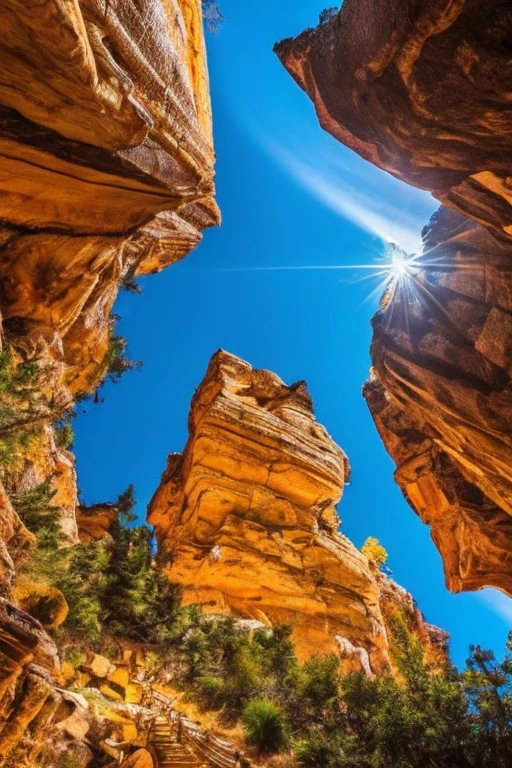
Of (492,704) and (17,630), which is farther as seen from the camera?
(492,704)

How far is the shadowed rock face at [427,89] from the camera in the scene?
304 inches

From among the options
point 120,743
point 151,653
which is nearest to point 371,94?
point 120,743

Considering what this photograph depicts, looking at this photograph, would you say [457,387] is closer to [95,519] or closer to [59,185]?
[59,185]

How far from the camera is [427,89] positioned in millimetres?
9000

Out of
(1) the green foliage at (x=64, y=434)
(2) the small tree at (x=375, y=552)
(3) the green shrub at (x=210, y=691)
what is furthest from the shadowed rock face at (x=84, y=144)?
(2) the small tree at (x=375, y=552)

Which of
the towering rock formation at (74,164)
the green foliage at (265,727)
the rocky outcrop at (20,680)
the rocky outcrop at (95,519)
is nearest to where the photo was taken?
the towering rock formation at (74,164)

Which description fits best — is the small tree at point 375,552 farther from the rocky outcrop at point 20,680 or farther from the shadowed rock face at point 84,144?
the rocky outcrop at point 20,680

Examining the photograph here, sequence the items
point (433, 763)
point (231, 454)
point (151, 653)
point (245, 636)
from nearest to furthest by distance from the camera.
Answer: point (433, 763)
point (151, 653)
point (245, 636)
point (231, 454)

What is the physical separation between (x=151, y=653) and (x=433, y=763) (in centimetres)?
1189

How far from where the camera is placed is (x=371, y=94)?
418 inches

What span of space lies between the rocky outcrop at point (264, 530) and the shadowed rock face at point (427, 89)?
2084 cm

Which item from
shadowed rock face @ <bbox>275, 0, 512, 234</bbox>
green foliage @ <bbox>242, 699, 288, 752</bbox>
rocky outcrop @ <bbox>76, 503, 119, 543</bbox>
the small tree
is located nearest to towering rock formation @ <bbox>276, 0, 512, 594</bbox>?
shadowed rock face @ <bbox>275, 0, 512, 234</bbox>

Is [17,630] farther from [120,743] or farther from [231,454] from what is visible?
[231,454]

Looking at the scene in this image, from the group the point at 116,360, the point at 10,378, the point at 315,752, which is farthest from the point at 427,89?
the point at 116,360
